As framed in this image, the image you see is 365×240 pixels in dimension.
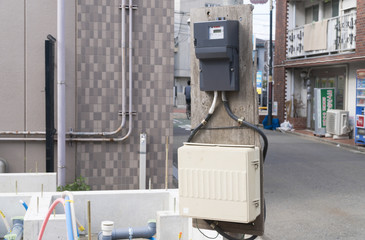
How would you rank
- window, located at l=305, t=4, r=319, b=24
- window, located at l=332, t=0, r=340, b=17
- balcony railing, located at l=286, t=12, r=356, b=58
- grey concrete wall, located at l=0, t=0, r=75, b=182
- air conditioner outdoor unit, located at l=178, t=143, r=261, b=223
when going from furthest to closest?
window, located at l=305, t=4, r=319, b=24, window, located at l=332, t=0, r=340, b=17, balcony railing, located at l=286, t=12, r=356, b=58, grey concrete wall, located at l=0, t=0, r=75, b=182, air conditioner outdoor unit, located at l=178, t=143, r=261, b=223

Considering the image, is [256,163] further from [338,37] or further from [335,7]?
[335,7]

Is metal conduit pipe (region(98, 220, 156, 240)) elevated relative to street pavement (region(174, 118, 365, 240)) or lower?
elevated

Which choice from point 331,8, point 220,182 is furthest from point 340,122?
point 220,182

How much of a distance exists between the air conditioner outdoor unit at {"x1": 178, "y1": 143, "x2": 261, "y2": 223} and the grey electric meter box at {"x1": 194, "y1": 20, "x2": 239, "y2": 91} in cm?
47

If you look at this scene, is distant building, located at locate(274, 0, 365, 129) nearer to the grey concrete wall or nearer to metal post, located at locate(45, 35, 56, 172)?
the grey concrete wall

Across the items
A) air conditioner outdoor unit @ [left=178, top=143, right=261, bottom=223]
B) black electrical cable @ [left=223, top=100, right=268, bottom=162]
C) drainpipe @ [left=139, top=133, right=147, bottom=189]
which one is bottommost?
drainpipe @ [left=139, top=133, right=147, bottom=189]

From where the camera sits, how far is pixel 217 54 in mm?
3537

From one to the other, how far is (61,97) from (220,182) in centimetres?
486

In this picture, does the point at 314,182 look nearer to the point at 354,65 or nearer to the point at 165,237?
the point at 165,237

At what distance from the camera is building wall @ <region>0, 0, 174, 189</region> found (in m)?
7.97

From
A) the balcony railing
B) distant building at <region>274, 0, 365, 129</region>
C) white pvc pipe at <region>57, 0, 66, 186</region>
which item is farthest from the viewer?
distant building at <region>274, 0, 365, 129</region>

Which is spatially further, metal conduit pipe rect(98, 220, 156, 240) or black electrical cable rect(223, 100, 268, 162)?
metal conduit pipe rect(98, 220, 156, 240)

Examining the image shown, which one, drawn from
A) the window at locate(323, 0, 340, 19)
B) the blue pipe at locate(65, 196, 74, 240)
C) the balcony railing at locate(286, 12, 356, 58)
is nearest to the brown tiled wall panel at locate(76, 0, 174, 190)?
the blue pipe at locate(65, 196, 74, 240)

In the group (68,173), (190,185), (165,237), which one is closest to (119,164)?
(68,173)
